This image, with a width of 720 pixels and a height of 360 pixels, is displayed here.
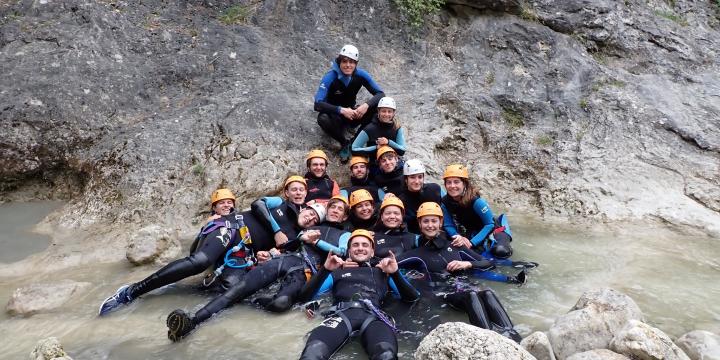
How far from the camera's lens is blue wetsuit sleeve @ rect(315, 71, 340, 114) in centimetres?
858

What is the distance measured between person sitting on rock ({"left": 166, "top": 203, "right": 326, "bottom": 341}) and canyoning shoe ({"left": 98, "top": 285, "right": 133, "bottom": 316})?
1.04m

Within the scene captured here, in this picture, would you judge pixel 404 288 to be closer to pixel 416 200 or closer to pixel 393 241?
pixel 393 241

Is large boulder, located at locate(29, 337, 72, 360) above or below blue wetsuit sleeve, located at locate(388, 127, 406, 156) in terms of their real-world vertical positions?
below

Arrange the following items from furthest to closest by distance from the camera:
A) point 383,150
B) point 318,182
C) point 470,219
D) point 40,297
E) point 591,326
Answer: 1. point 383,150
2. point 318,182
3. point 470,219
4. point 40,297
5. point 591,326

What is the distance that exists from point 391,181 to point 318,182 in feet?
3.67

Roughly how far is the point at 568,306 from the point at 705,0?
1132cm

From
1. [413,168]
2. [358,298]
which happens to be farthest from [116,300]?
[413,168]

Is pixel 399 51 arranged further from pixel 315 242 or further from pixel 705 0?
pixel 705 0

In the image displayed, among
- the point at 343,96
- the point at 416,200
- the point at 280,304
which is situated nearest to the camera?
the point at 280,304

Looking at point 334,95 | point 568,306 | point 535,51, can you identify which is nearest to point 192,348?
point 568,306

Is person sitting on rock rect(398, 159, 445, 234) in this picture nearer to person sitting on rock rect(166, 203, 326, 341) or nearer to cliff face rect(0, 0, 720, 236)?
person sitting on rock rect(166, 203, 326, 341)

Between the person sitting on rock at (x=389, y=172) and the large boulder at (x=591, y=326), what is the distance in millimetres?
3574

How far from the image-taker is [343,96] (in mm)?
8867

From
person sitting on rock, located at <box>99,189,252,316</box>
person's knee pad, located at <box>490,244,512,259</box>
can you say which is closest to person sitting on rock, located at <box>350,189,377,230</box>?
person sitting on rock, located at <box>99,189,252,316</box>
